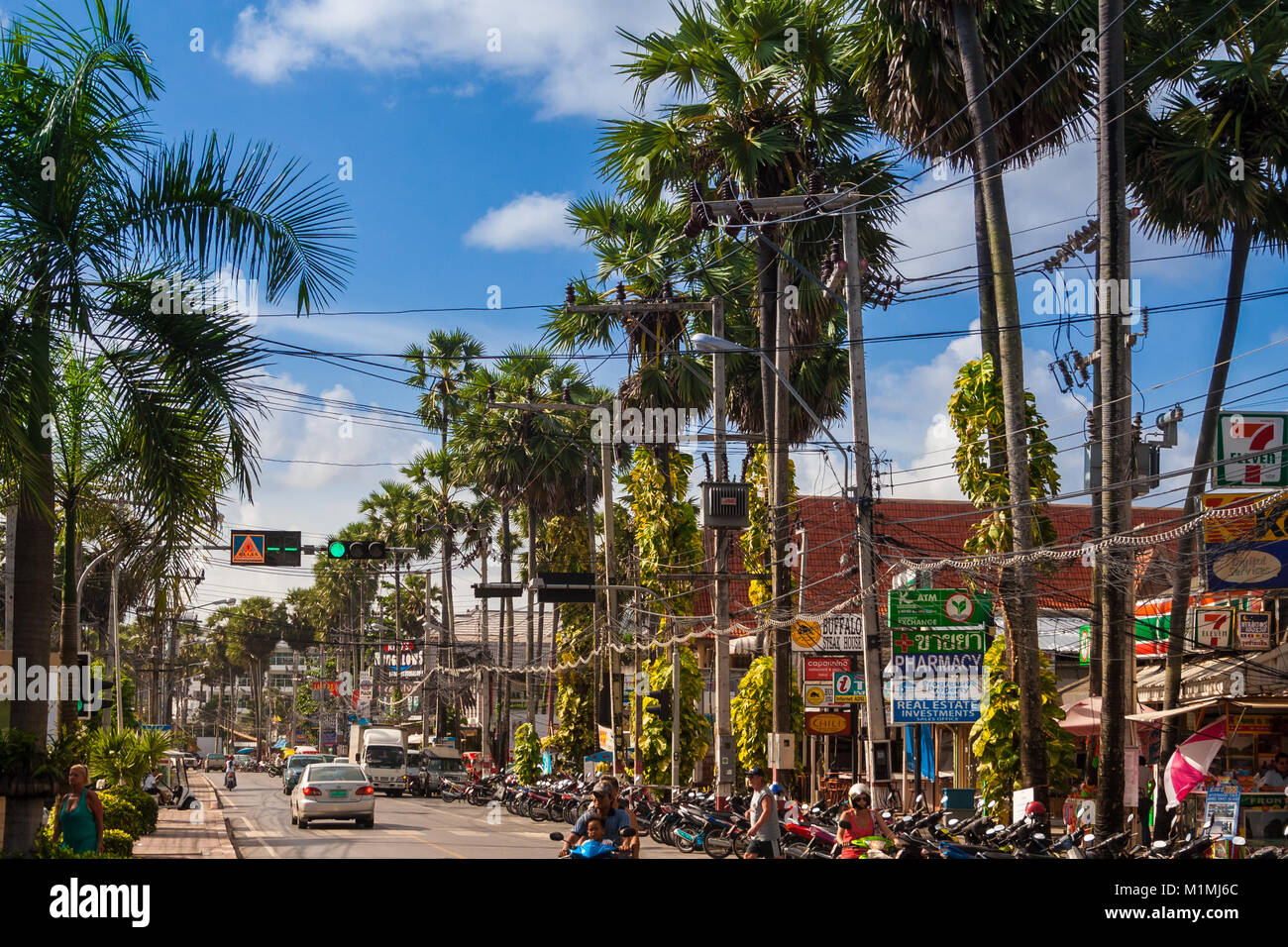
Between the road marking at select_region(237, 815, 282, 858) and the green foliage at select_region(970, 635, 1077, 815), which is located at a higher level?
the green foliage at select_region(970, 635, 1077, 815)

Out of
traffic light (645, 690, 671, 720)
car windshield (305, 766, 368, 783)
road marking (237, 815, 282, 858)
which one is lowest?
road marking (237, 815, 282, 858)

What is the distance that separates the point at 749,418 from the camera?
37.3 meters

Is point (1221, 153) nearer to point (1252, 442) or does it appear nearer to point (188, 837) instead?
point (1252, 442)

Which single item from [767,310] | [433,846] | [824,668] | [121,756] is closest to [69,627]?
[121,756]

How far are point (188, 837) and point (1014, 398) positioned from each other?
62.1ft

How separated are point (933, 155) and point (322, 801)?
65.6 ft

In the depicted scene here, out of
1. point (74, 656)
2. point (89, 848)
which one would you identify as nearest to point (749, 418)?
point (74, 656)

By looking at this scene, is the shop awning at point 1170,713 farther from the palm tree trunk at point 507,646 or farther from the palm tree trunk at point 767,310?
the palm tree trunk at point 507,646

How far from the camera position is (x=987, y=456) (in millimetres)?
22766

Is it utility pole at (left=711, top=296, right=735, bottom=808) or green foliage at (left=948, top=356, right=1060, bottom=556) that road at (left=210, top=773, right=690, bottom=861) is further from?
green foliage at (left=948, top=356, right=1060, bottom=556)

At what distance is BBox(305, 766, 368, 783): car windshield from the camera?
3203 cm

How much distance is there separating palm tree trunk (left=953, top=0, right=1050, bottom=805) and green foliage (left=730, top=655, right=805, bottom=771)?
10830 millimetres

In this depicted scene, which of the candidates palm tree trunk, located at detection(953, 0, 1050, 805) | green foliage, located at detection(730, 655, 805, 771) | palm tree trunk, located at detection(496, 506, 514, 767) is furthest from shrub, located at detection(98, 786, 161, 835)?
palm tree trunk, located at detection(496, 506, 514, 767)
